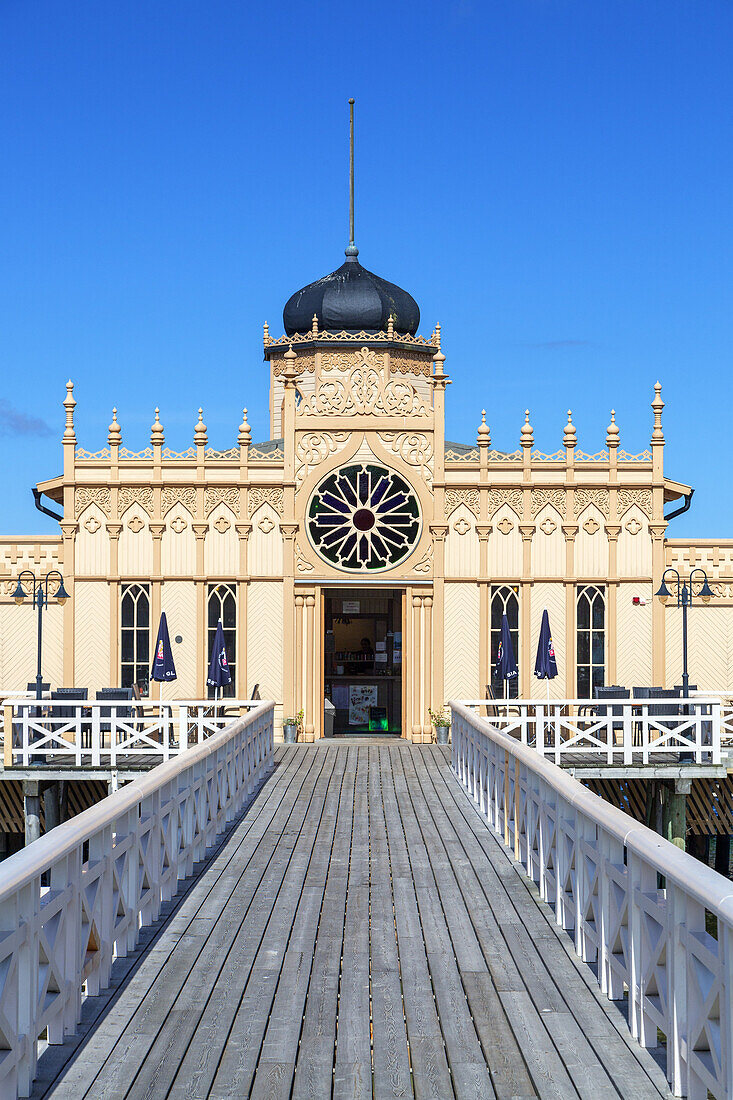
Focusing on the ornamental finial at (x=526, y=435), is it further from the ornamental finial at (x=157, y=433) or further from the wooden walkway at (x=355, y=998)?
the wooden walkway at (x=355, y=998)

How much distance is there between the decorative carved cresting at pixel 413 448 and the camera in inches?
827

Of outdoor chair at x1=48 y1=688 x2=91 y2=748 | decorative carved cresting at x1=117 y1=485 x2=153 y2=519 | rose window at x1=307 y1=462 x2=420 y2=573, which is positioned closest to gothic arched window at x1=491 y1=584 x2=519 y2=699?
rose window at x1=307 y1=462 x2=420 y2=573

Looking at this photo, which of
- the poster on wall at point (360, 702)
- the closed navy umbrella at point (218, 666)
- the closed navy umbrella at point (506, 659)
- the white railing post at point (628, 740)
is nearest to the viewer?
the white railing post at point (628, 740)

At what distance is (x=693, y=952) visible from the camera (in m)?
4.68

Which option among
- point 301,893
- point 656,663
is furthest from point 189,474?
point 301,893

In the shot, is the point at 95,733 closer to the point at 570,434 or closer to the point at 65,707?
the point at 65,707

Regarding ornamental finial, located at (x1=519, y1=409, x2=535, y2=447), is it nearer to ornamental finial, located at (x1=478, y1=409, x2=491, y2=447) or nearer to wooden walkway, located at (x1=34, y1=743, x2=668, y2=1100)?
ornamental finial, located at (x1=478, y1=409, x2=491, y2=447)

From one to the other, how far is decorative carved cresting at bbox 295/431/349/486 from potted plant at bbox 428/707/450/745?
4.73 metres

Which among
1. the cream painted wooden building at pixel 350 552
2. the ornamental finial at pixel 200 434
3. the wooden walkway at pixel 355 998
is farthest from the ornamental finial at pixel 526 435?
the wooden walkway at pixel 355 998

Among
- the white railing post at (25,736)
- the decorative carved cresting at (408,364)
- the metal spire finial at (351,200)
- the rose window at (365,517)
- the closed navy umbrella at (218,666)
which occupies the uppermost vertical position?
the metal spire finial at (351,200)

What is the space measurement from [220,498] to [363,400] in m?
3.10

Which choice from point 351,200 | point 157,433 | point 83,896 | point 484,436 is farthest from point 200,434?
point 83,896

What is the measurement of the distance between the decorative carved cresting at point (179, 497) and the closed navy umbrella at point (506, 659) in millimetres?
5891

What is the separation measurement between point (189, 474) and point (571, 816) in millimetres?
14481
